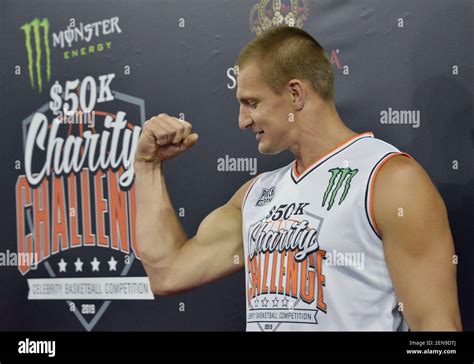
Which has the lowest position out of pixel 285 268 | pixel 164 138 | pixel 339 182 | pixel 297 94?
pixel 285 268

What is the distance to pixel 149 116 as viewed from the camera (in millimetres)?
2797

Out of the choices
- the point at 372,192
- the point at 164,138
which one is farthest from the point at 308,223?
the point at 164,138

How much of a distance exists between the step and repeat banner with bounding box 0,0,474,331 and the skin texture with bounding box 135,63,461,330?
1.21 ft

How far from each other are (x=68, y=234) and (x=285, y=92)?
115 cm

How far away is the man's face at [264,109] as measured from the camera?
2205 millimetres

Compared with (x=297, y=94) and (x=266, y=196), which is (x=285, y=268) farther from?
(x=297, y=94)

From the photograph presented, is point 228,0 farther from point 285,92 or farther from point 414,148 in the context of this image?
point 414,148

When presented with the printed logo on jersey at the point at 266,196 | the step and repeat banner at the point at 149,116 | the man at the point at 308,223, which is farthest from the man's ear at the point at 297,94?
the step and repeat banner at the point at 149,116

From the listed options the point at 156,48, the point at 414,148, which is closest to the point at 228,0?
the point at 156,48

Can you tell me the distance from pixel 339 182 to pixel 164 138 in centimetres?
51

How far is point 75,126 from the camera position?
2.90 m

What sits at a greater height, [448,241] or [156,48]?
[156,48]

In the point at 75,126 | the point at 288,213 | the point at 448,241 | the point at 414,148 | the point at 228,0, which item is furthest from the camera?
the point at 75,126

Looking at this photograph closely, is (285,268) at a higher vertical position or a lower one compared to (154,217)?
lower
